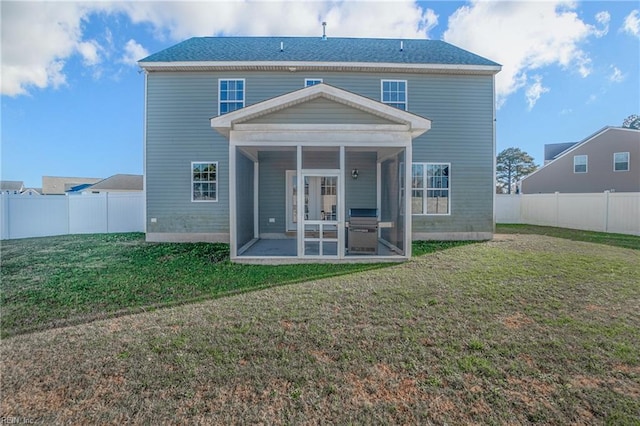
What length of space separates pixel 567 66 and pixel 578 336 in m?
19.8

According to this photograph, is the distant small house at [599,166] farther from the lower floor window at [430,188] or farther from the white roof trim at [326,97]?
the white roof trim at [326,97]

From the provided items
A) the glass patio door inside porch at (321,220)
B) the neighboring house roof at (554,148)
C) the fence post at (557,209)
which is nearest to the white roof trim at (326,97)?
the glass patio door inside porch at (321,220)

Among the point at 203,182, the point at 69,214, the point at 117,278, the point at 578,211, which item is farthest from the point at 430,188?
the point at 69,214

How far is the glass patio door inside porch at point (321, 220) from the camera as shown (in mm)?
7145

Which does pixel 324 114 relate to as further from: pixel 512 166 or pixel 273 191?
pixel 512 166

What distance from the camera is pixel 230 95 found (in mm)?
10594

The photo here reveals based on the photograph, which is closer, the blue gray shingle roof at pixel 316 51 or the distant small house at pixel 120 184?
the blue gray shingle roof at pixel 316 51

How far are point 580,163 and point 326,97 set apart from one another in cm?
2283

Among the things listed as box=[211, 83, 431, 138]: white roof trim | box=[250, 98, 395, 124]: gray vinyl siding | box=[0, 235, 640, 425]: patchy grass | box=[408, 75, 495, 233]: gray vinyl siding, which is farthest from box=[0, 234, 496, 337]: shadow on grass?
box=[250, 98, 395, 124]: gray vinyl siding

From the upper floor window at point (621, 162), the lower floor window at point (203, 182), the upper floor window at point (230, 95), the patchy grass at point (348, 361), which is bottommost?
the patchy grass at point (348, 361)

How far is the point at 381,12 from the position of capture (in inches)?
439

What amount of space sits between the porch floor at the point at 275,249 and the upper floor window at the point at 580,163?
20168 millimetres

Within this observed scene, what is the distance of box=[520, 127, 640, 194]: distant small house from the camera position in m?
18.2

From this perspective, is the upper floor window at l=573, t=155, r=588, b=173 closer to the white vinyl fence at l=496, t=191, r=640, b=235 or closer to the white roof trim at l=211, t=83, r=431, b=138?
the white vinyl fence at l=496, t=191, r=640, b=235
